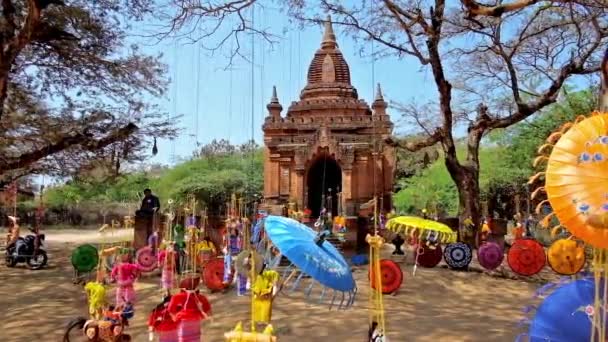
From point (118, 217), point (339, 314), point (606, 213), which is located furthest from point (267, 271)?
point (118, 217)

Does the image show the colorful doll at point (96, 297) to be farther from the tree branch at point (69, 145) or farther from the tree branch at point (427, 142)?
the tree branch at point (427, 142)

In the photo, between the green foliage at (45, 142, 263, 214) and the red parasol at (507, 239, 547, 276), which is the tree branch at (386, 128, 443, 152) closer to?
the red parasol at (507, 239, 547, 276)

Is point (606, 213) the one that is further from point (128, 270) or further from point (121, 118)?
point (121, 118)

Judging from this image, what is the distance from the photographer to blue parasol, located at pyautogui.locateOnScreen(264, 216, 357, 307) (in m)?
5.08

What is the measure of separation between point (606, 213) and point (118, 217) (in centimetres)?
3880

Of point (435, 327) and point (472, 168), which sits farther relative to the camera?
point (472, 168)

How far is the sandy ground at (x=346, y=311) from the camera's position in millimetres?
Answer: 8461

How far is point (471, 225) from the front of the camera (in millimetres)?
16203

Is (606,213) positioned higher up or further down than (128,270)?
higher up

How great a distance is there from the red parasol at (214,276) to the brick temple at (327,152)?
12372 mm

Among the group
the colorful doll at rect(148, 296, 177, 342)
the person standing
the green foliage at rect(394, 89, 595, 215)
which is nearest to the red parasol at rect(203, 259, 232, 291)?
the person standing

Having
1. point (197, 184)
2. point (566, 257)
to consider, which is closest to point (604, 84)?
point (566, 257)

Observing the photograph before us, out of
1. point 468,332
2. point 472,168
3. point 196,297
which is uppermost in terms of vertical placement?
point 472,168

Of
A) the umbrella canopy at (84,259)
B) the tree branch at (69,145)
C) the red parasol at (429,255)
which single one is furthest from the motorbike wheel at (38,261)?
the red parasol at (429,255)
